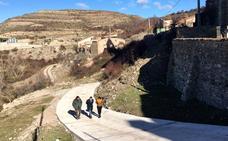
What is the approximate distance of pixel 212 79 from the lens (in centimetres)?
2223

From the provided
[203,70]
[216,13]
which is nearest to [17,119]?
[203,70]

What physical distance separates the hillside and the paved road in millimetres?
97631

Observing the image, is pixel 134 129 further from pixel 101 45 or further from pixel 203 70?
pixel 101 45

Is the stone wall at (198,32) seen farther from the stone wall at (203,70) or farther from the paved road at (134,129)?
the paved road at (134,129)

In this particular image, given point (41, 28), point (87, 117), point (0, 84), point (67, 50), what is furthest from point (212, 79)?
point (41, 28)

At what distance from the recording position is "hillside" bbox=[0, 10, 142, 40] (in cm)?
12912

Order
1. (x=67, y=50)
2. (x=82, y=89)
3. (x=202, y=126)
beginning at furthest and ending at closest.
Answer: (x=67, y=50), (x=82, y=89), (x=202, y=126)

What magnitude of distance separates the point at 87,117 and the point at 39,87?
22.0 m

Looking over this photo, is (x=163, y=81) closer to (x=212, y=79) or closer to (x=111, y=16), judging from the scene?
(x=212, y=79)

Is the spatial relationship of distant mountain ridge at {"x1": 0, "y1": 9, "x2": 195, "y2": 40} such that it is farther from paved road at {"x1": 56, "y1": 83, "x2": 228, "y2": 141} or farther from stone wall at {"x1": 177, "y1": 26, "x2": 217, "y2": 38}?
paved road at {"x1": 56, "y1": 83, "x2": 228, "y2": 141}


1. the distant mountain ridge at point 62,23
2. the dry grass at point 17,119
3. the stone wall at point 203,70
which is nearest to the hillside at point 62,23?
the distant mountain ridge at point 62,23

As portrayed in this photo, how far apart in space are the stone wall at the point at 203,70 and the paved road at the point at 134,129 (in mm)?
2597

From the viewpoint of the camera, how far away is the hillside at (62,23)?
129 meters

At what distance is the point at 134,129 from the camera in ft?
68.9
